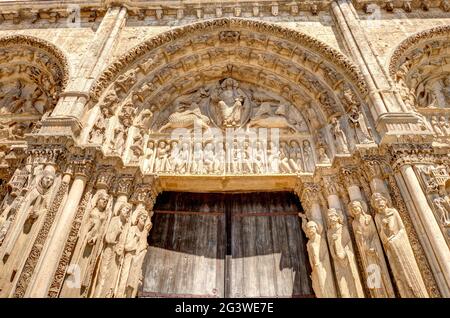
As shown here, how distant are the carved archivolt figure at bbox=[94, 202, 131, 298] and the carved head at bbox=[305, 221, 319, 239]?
8.55 feet

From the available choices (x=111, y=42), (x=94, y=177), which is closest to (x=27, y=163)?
(x=94, y=177)

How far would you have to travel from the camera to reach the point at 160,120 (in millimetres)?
6246

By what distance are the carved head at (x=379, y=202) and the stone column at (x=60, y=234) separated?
3948 millimetres

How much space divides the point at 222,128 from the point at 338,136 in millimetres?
2162

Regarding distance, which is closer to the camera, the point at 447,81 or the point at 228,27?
the point at 447,81

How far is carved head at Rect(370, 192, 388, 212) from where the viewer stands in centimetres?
400

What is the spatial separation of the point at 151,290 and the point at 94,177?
1.83m

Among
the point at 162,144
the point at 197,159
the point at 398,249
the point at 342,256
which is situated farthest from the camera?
the point at 162,144

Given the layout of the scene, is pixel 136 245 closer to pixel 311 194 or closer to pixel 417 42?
pixel 311 194

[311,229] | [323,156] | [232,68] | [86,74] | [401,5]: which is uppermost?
[401,5]

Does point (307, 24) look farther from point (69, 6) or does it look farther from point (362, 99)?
point (69, 6)

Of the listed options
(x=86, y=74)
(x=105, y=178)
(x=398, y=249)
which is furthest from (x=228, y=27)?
(x=398, y=249)

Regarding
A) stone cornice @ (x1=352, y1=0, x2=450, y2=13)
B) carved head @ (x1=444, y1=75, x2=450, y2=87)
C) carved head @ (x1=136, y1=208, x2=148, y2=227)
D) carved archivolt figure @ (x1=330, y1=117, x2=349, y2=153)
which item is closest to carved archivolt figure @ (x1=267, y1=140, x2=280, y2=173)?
carved archivolt figure @ (x1=330, y1=117, x2=349, y2=153)

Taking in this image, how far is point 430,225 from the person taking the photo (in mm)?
3633
